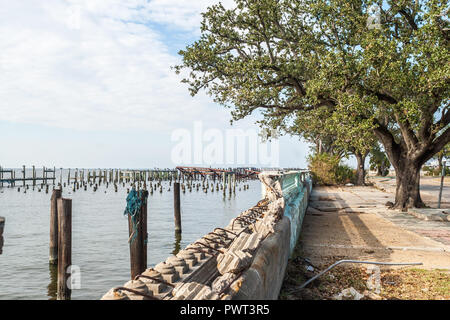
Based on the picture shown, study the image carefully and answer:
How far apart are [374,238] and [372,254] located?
2.24 metres

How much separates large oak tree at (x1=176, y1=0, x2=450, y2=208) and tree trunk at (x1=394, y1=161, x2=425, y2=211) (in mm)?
44

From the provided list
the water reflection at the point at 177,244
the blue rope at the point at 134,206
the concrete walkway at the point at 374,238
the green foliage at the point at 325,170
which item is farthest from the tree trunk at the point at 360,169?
the blue rope at the point at 134,206

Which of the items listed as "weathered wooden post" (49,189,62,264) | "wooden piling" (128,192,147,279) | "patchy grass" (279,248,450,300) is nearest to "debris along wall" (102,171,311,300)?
"patchy grass" (279,248,450,300)

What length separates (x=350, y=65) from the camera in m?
14.7

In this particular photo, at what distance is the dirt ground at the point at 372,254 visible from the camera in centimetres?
640

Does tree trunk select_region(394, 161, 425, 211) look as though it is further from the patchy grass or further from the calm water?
the patchy grass

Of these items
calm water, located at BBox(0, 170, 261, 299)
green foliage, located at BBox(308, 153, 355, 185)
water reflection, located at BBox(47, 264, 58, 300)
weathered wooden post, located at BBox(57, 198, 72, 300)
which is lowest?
water reflection, located at BBox(47, 264, 58, 300)

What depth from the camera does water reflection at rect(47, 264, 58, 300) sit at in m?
11.3

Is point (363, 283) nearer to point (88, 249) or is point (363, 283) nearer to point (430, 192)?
point (88, 249)

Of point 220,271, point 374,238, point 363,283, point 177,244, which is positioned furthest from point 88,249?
point 220,271

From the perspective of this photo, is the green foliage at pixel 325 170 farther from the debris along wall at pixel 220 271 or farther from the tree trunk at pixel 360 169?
the debris along wall at pixel 220 271

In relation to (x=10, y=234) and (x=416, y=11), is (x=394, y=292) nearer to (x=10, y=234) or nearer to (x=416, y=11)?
(x=416, y=11)
